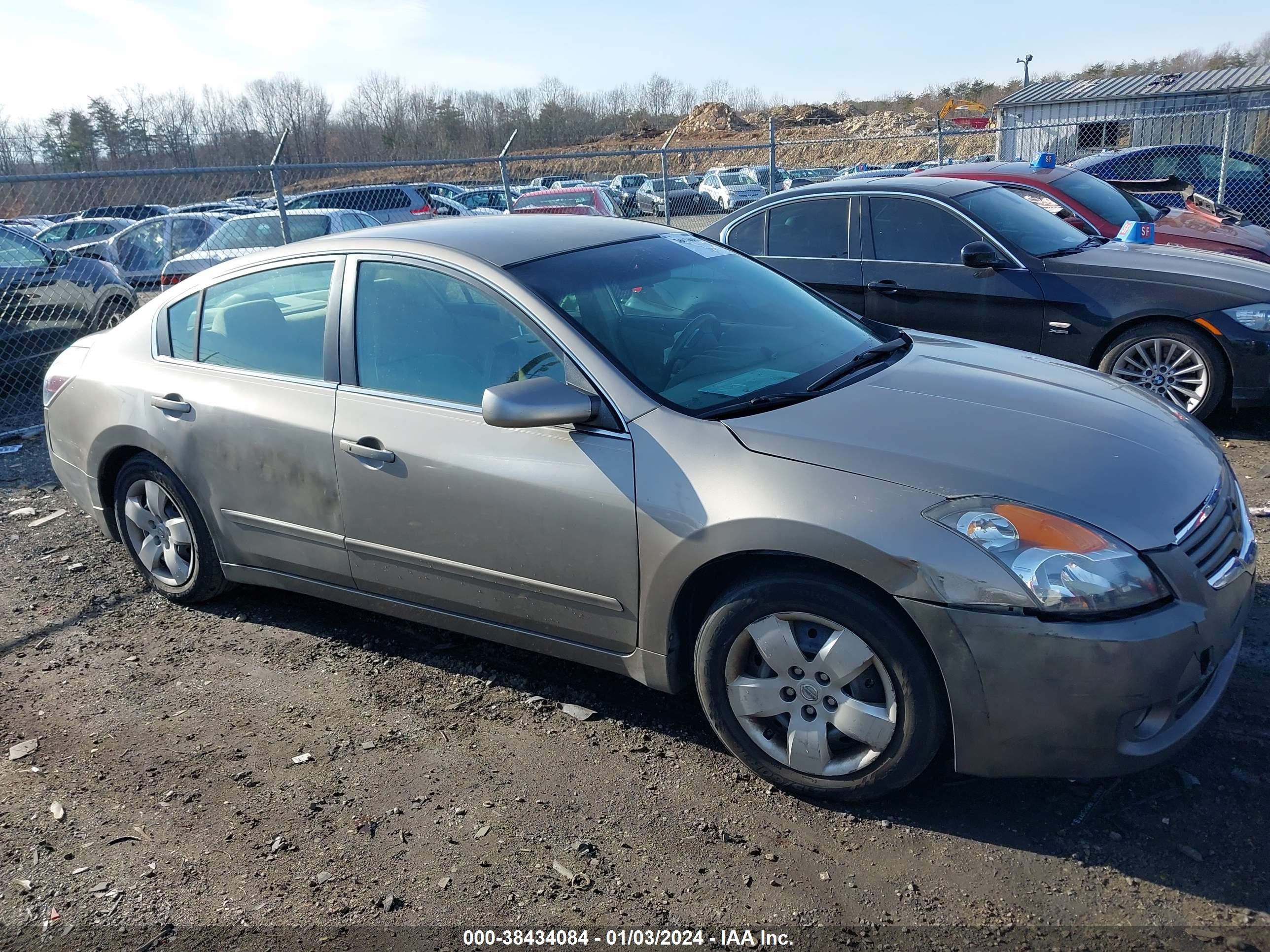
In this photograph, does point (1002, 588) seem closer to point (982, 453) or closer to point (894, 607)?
point (894, 607)

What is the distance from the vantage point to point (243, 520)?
404cm

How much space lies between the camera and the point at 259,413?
3.87 m

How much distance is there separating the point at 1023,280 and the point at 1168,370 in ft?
3.45

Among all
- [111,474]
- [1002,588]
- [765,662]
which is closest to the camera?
[1002,588]

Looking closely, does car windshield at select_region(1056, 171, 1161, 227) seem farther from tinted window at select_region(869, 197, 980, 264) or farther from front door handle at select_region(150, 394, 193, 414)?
front door handle at select_region(150, 394, 193, 414)

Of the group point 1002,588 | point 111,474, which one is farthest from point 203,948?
point 111,474

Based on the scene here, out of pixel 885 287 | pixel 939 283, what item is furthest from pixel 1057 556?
pixel 885 287

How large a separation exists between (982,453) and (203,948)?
97.3 inches

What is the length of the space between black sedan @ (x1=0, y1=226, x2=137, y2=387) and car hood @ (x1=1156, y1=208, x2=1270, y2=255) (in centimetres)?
996

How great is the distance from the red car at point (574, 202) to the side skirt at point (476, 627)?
11.3m

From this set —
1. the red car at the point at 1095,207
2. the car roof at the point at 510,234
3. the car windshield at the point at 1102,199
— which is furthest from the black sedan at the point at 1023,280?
the car roof at the point at 510,234

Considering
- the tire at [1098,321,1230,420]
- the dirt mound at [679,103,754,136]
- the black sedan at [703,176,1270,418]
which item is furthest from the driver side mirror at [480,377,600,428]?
the dirt mound at [679,103,754,136]

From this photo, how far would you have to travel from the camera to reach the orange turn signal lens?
2.57m

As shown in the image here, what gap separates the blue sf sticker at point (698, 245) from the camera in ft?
13.6
